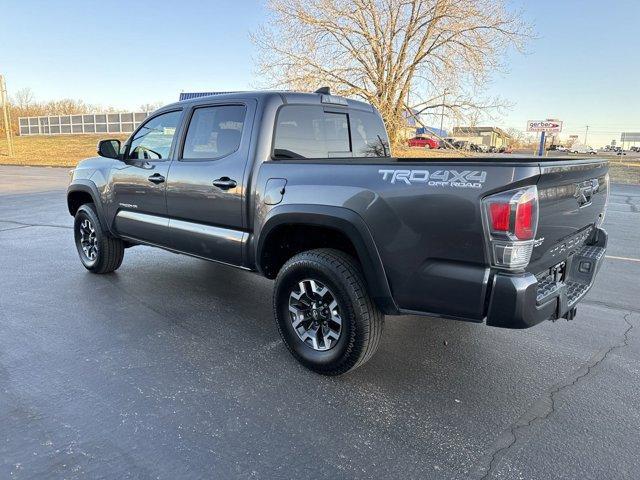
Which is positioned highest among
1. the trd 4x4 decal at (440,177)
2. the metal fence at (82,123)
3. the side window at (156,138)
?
the metal fence at (82,123)

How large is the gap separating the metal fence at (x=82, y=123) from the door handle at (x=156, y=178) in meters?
46.7

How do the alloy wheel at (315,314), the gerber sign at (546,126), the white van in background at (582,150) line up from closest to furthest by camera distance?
the alloy wheel at (315,314), the gerber sign at (546,126), the white van in background at (582,150)

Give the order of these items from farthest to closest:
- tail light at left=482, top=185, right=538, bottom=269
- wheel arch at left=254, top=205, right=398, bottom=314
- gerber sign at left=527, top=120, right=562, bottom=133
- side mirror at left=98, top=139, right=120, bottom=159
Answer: gerber sign at left=527, top=120, right=562, bottom=133 → side mirror at left=98, top=139, right=120, bottom=159 → wheel arch at left=254, top=205, right=398, bottom=314 → tail light at left=482, top=185, right=538, bottom=269

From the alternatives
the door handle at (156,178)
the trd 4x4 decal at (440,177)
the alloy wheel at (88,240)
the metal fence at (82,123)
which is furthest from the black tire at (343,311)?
the metal fence at (82,123)

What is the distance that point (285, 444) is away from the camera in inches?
99.0

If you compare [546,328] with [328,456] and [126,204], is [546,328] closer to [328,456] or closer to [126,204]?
[328,456]

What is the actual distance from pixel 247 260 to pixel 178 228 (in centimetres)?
97

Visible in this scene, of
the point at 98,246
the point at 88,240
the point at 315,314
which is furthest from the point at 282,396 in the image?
the point at 88,240

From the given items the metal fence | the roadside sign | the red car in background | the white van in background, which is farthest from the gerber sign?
the roadside sign

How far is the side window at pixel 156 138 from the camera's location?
4.51m

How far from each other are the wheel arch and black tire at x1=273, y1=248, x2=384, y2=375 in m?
0.09

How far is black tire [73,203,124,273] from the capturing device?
5391 mm

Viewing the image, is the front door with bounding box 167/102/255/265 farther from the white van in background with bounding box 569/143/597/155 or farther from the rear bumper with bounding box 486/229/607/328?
the white van in background with bounding box 569/143/597/155

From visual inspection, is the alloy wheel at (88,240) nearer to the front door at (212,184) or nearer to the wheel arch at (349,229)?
the front door at (212,184)
